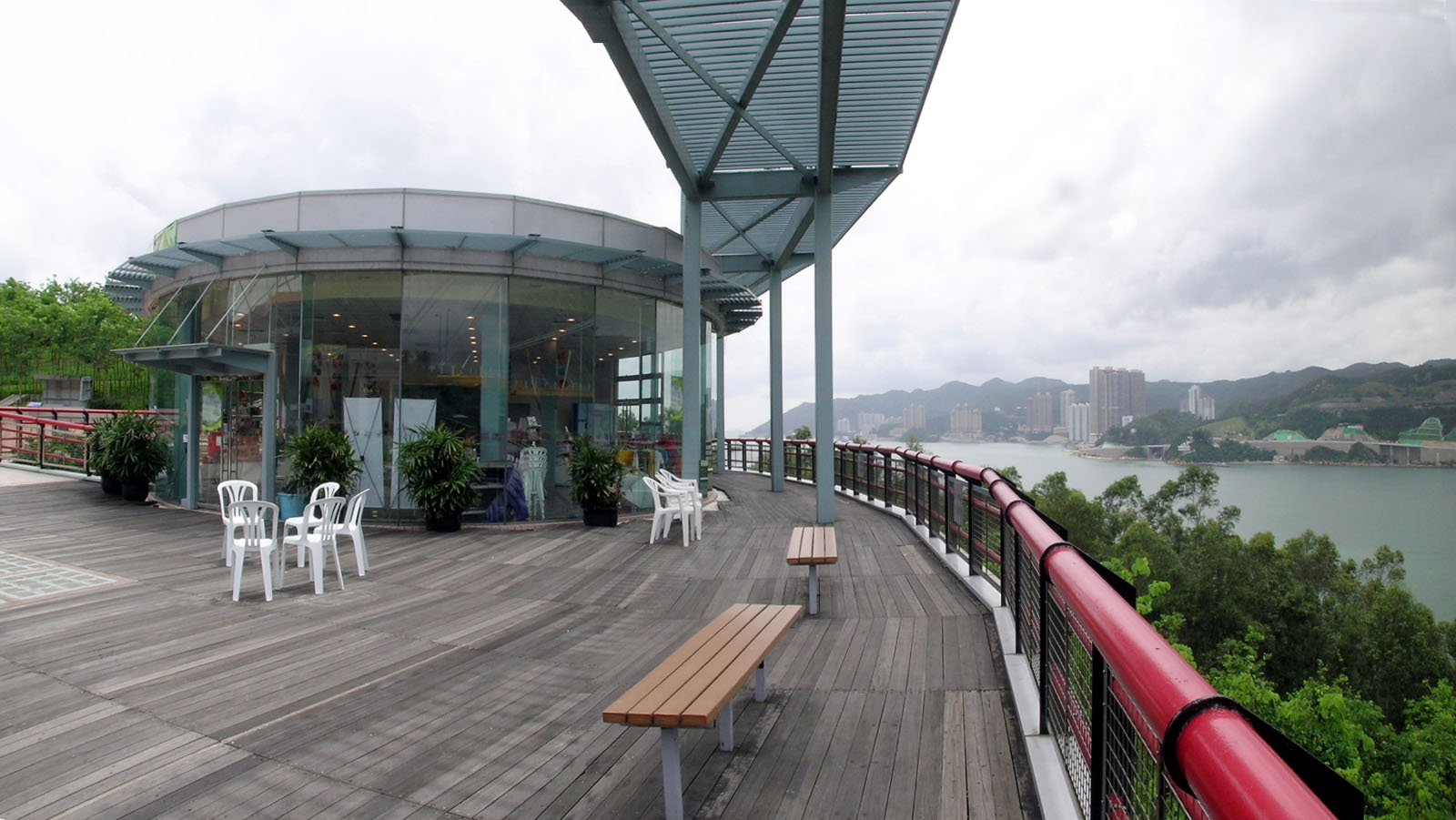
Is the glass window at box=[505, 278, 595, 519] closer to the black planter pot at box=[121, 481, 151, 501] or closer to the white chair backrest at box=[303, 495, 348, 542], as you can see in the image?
the white chair backrest at box=[303, 495, 348, 542]

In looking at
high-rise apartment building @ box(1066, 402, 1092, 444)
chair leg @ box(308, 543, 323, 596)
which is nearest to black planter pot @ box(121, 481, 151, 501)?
chair leg @ box(308, 543, 323, 596)

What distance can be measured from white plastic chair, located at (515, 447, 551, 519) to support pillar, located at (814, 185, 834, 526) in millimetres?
4171

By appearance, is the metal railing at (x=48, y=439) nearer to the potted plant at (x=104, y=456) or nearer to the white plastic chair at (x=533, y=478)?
the potted plant at (x=104, y=456)

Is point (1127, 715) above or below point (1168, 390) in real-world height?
below

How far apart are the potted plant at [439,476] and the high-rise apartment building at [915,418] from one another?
122 ft

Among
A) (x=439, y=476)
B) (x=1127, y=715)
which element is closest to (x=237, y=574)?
(x=439, y=476)

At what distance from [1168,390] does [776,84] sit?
67.9 metres

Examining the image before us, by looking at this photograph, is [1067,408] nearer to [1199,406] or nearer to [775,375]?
[1199,406]

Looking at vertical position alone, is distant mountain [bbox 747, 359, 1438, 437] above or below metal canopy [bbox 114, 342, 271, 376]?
above

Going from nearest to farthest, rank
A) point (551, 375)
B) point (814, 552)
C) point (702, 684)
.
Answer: point (702, 684)
point (814, 552)
point (551, 375)

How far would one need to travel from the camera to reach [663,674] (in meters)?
2.97

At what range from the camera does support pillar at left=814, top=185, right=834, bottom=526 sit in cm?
1022

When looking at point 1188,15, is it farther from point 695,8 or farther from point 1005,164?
point 1005,164

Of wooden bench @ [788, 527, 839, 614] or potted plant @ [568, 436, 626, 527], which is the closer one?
wooden bench @ [788, 527, 839, 614]
